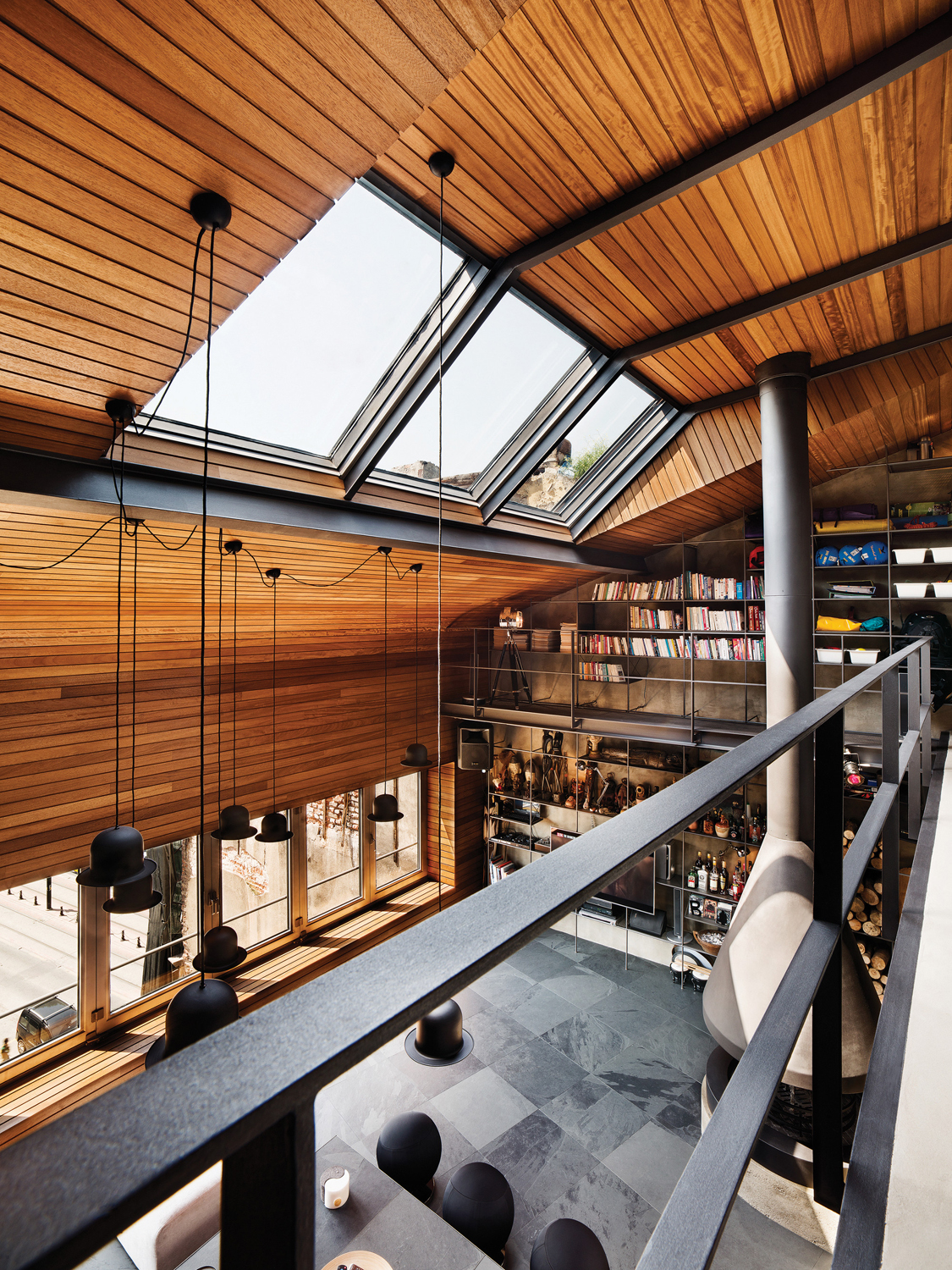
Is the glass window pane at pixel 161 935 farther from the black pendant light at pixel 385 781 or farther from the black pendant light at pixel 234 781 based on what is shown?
the black pendant light at pixel 385 781

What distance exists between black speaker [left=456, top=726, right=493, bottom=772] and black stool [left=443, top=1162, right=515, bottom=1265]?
3.46m

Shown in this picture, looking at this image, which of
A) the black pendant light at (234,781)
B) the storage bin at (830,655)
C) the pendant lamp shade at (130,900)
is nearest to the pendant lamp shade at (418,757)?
the black pendant light at (234,781)

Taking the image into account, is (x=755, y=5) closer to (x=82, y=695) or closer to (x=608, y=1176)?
(x=82, y=695)

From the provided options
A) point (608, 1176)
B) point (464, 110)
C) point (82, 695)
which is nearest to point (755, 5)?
Answer: point (464, 110)

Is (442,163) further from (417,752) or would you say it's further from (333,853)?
(333,853)

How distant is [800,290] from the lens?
331 centimetres

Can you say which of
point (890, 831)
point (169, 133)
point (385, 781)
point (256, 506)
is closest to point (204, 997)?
point (890, 831)

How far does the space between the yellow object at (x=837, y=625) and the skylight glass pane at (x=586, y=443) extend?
2323mm

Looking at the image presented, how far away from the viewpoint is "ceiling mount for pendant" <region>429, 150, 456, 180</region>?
2.48m

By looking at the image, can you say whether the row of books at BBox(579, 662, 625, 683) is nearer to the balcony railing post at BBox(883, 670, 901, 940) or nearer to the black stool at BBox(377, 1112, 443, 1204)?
the black stool at BBox(377, 1112, 443, 1204)

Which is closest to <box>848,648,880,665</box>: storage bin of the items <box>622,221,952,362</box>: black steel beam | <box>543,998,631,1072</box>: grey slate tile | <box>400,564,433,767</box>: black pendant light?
<box>622,221,952,362</box>: black steel beam

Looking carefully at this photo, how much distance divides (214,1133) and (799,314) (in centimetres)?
433

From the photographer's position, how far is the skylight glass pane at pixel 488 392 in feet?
12.2

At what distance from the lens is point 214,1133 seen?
23cm
